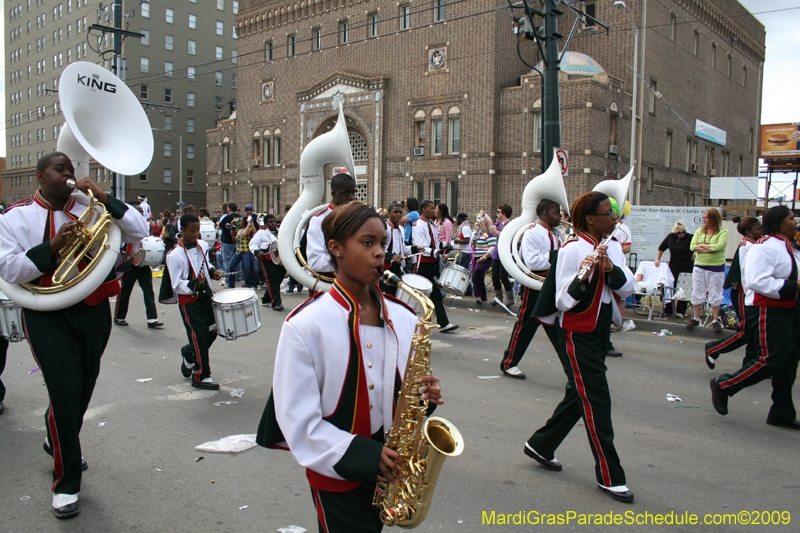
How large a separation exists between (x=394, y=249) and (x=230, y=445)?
166 inches

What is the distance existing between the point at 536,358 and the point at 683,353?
230 centimetres

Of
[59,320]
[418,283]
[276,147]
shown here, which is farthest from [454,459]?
[276,147]

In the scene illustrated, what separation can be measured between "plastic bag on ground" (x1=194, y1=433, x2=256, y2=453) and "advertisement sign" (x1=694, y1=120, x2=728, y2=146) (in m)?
35.2

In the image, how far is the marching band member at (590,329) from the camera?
→ 379 centimetres

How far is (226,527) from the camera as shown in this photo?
339 cm

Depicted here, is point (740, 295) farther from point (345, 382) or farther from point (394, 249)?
point (345, 382)

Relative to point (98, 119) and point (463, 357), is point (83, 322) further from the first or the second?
point (463, 357)

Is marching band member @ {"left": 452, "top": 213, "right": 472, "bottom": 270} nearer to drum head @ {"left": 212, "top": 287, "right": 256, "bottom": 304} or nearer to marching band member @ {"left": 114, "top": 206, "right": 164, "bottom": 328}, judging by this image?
marching band member @ {"left": 114, "top": 206, "right": 164, "bottom": 328}

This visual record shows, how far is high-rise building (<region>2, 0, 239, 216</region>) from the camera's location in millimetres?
57219

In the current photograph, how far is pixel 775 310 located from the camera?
5148mm

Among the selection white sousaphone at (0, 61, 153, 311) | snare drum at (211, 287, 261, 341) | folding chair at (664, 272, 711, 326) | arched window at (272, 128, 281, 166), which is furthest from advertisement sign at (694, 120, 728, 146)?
white sousaphone at (0, 61, 153, 311)

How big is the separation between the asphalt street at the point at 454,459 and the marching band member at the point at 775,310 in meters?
0.39

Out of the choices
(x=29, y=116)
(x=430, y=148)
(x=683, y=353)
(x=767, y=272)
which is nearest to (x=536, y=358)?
(x=683, y=353)

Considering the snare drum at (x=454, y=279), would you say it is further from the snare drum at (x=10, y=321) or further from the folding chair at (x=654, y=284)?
the snare drum at (x=10, y=321)
